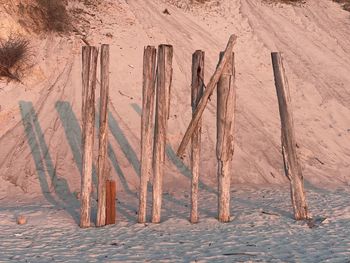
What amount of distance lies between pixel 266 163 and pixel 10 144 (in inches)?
227

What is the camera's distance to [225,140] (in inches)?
308

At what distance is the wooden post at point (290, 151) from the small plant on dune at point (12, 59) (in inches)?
318

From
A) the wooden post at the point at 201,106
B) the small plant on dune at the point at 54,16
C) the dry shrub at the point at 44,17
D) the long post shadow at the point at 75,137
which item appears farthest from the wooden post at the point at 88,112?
the small plant on dune at the point at 54,16

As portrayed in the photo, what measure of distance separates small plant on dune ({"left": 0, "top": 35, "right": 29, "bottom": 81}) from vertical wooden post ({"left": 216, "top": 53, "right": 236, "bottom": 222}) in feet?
24.8

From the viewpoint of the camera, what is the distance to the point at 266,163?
455 inches

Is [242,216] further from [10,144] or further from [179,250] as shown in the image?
[10,144]

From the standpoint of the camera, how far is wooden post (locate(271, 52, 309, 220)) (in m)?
7.68

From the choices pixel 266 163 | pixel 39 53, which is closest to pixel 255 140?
pixel 266 163

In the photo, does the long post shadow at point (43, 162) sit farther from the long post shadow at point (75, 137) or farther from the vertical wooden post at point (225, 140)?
the vertical wooden post at point (225, 140)

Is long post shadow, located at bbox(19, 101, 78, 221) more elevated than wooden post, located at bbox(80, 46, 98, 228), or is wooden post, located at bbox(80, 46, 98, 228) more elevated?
wooden post, located at bbox(80, 46, 98, 228)

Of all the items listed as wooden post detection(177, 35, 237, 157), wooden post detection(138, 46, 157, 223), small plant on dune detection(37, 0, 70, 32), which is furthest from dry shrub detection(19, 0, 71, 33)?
wooden post detection(177, 35, 237, 157)

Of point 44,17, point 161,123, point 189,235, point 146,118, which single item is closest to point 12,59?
point 44,17

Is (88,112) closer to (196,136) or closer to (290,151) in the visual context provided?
(196,136)

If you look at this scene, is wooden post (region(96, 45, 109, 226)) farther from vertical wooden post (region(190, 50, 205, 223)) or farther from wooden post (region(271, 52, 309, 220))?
wooden post (region(271, 52, 309, 220))
